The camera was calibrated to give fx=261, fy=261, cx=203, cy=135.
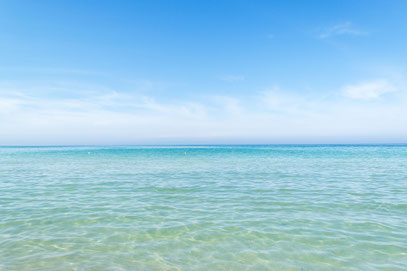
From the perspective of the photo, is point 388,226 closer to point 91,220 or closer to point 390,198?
point 390,198

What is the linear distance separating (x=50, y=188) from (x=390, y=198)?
2034cm

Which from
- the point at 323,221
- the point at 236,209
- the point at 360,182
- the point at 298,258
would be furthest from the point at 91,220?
the point at 360,182

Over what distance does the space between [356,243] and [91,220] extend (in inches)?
362

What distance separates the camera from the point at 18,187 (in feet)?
58.6

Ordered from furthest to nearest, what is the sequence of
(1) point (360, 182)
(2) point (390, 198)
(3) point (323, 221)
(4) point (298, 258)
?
(1) point (360, 182) → (2) point (390, 198) → (3) point (323, 221) → (4) point (298, 258)

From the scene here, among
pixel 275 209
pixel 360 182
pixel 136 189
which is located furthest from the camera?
pixel 360 182

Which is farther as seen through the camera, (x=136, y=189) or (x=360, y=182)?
(x=360, y=182)

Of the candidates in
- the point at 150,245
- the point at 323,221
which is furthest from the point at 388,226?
the point at 150,245

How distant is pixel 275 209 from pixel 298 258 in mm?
4690

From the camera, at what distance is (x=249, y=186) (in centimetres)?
1744

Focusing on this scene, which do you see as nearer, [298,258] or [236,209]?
[298,258]

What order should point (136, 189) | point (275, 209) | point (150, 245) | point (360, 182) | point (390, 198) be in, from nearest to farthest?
point (150, 245) < point (275, 209) < point (390, 198) < point (136, 189) < point (360, 182)

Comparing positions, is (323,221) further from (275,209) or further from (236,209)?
(236,209)

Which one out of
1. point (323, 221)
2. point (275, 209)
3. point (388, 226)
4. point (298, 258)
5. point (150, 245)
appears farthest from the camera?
point (275, 209)
